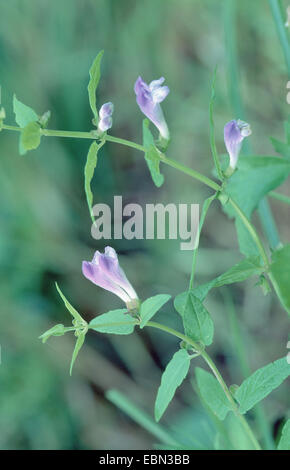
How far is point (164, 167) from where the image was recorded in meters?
1.05

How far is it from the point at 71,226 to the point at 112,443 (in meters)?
0.36

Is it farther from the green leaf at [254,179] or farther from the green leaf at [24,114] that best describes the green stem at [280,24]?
the green leaf at [24,114]

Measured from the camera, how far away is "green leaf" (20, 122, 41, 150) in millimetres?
393

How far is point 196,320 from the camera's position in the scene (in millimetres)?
391

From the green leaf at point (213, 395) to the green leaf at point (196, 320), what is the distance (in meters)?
0.06

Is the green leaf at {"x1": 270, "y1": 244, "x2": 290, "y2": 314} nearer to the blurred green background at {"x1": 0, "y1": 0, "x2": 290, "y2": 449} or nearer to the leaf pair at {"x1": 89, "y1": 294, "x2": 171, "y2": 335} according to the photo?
the leaf pair at {"x1": 89, "y1": 294, "x2": 171, "y2": 335}

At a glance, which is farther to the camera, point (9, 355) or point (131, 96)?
point (131, 96)

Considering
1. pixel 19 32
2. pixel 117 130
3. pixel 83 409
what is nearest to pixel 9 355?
pixel 83 409

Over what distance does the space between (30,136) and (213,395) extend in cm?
22

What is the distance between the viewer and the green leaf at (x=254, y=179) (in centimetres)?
51

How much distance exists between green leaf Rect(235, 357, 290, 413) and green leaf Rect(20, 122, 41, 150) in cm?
20

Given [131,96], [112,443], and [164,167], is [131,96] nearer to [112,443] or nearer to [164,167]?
[164,167]

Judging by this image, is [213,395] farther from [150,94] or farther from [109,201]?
[109,201]

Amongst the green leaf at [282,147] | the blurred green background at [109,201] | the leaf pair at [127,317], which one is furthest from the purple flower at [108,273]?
the blurred green background at [109,201]
